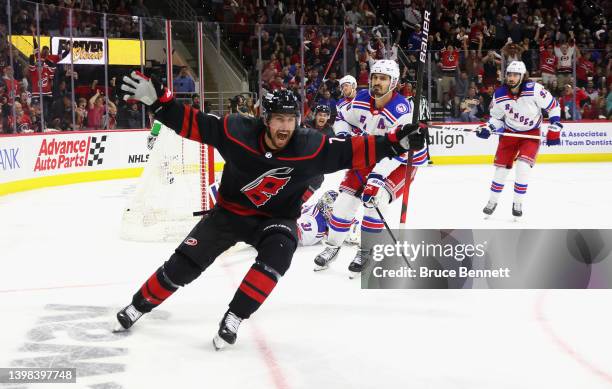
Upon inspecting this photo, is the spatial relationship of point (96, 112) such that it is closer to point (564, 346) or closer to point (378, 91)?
point (378, 91)

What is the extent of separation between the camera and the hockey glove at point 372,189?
483cm

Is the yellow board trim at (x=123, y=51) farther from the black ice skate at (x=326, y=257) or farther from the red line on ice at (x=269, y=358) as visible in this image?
the red line on ice at (x=269, y=358)

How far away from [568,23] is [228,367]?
15.7 meters

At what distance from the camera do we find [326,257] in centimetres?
520

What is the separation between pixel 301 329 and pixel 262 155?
2.94ft

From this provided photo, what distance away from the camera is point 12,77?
955 cm

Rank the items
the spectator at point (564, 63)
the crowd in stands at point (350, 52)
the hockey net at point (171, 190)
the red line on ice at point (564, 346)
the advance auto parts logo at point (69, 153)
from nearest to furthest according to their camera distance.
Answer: the red line on ice at point (564, 346) < the hockey net at point (171, 190) < the advance auto parts logo at point (69, 153) < the crowd in stands at point (350, 52) < the spectator at point (564, 63)

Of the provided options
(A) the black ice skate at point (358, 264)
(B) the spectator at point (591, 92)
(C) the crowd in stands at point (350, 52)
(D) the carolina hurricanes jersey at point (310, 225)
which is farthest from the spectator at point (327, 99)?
(A) the black ice skate at point (358, 264)

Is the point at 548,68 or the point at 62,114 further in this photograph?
the point at 548,68

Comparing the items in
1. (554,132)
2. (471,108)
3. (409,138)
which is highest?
(471,108)

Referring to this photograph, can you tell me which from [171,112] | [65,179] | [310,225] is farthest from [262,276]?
[65,179]

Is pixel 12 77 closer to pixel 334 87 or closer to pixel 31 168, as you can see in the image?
pixel 31 168

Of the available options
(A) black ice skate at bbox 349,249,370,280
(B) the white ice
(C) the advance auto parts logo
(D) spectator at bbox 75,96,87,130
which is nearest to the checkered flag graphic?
(C) the advance auto parts logo

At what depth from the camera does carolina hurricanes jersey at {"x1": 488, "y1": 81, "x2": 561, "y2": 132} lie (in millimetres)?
7574
